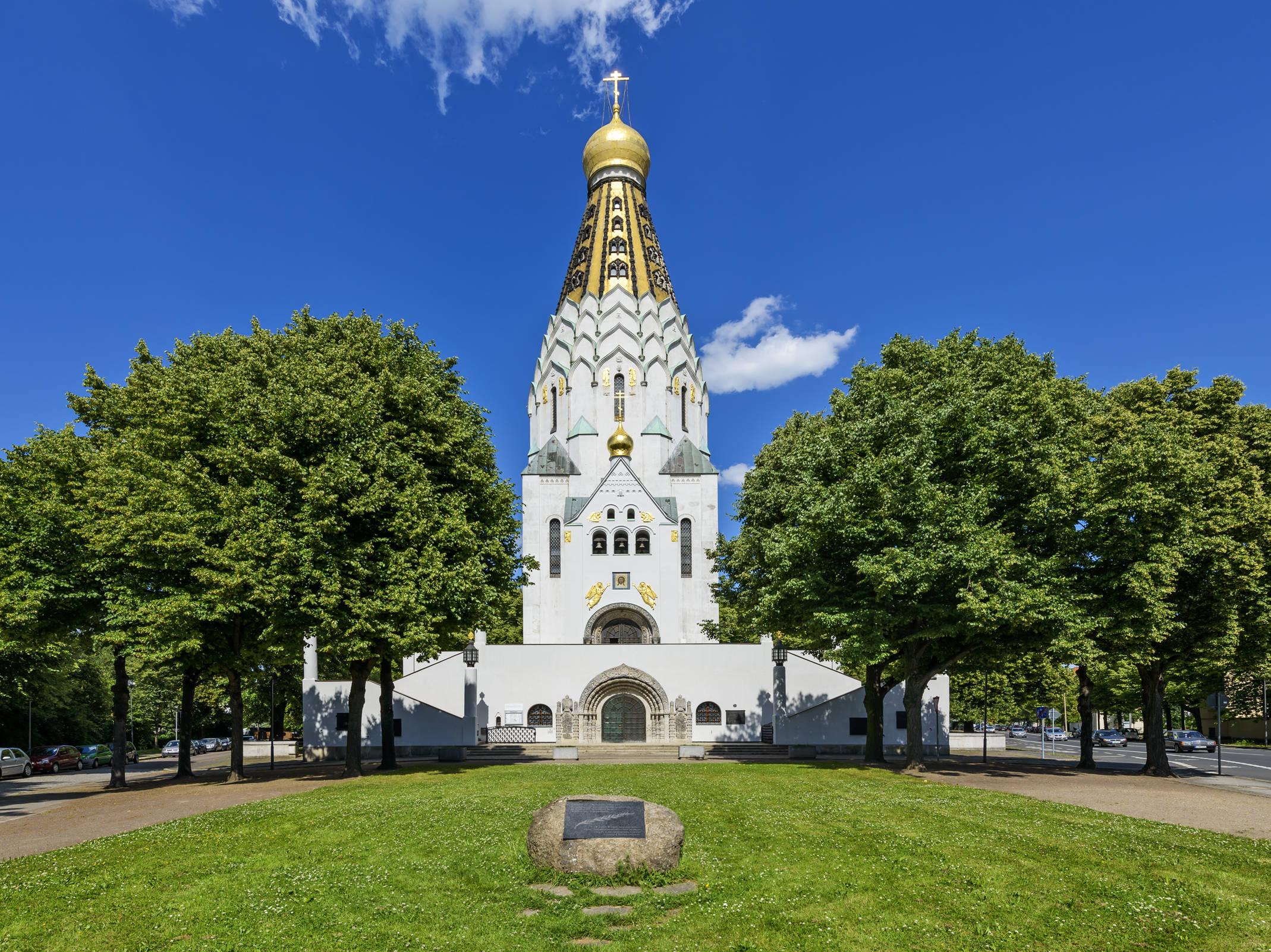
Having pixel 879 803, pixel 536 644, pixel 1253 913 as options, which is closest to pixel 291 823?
pixel 879 803

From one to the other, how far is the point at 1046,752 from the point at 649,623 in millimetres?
20758

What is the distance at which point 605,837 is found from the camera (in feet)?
31.6

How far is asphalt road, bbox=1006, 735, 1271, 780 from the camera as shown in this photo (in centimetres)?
2759

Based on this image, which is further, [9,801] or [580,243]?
[580,243]

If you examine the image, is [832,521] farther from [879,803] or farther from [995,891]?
[995,891]

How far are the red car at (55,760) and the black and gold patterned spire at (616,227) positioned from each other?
1583 inches

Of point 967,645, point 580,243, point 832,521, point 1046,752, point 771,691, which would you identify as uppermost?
point 580,243

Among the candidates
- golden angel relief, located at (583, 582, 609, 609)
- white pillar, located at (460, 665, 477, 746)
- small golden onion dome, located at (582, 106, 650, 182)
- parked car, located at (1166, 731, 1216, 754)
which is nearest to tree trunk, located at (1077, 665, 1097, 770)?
parked car, located at (1166, 731, 1216, 754)

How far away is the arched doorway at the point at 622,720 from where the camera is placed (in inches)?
1532

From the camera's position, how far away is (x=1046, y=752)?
3941cm

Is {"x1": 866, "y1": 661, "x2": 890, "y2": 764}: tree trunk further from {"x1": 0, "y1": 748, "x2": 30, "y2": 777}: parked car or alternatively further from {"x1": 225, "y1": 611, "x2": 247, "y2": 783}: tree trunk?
{"x1": 0, "y1": 748, "x2": 30, "y2": 777}: parked car

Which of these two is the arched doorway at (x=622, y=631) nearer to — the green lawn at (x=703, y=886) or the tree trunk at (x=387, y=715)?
the tree trunk at (x=387, y=715)

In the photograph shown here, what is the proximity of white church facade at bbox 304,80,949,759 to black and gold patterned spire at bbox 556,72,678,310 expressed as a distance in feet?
0.53

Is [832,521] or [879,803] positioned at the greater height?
[832,521]
